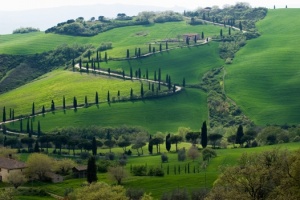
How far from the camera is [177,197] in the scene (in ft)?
299

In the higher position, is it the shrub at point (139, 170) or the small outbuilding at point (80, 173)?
the shrub at point (139, 170)

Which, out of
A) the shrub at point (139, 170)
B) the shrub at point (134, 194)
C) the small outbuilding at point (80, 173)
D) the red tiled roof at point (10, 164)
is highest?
the shrub at point (134, 194)

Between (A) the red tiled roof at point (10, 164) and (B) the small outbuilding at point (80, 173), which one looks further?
(B) the small outbuilding at point (80, 173)

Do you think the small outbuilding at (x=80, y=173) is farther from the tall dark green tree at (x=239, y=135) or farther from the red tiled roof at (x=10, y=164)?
the tall dark green tree at (x=239, y=135)

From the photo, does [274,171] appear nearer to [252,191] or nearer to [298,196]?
[252,191]

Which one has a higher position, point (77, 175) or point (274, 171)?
point (274, 171)

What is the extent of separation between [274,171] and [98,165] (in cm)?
7419

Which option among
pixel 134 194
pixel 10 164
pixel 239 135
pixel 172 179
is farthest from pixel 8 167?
pixel 239 135

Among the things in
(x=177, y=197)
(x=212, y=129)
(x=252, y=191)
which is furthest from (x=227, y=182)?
(x=212, y=129)

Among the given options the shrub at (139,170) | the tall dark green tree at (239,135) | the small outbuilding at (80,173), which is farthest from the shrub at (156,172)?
the tall dark green tree at (239,135)

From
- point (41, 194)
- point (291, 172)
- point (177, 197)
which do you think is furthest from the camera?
point (41, 194)

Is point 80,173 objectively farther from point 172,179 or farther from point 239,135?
point 239,135

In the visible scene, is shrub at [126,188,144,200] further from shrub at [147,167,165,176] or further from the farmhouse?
the farmhouse

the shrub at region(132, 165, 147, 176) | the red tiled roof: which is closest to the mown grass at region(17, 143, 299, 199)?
the shrub at region(132, 165, 147, 176)
